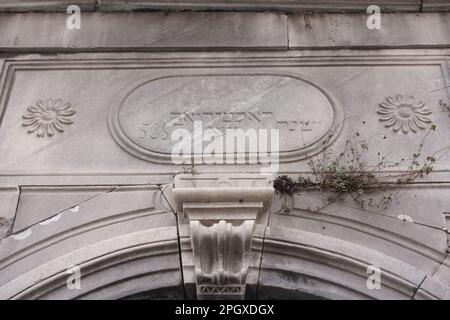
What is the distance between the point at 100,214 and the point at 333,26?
234cm

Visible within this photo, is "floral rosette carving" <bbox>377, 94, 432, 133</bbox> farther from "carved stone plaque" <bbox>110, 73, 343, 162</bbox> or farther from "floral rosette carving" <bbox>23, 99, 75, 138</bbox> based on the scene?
"floral rosette carving" <bbox>23, 99, 75, 138</bbox>

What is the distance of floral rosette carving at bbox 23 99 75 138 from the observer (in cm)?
474

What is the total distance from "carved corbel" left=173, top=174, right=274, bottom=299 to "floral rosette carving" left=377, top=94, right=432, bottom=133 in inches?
41.2

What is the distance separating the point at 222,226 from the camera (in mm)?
3975

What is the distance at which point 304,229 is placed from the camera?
421 centimetres

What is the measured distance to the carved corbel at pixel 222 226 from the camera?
3.97 m

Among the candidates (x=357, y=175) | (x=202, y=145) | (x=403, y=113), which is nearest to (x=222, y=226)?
(x=202, y=145)

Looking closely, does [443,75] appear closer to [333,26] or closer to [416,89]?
[416,89]

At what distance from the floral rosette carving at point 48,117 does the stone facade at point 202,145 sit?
0.03ft

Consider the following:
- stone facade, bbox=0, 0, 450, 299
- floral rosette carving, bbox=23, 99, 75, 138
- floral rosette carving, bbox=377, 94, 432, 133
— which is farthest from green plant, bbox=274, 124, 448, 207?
floral rosette carving, bbox=23, 99, 75, 138

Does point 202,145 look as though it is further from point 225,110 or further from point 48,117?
point 48,117

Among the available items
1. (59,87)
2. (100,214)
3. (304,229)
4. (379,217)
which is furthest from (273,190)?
(59,87)

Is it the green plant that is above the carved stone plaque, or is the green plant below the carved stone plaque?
below
